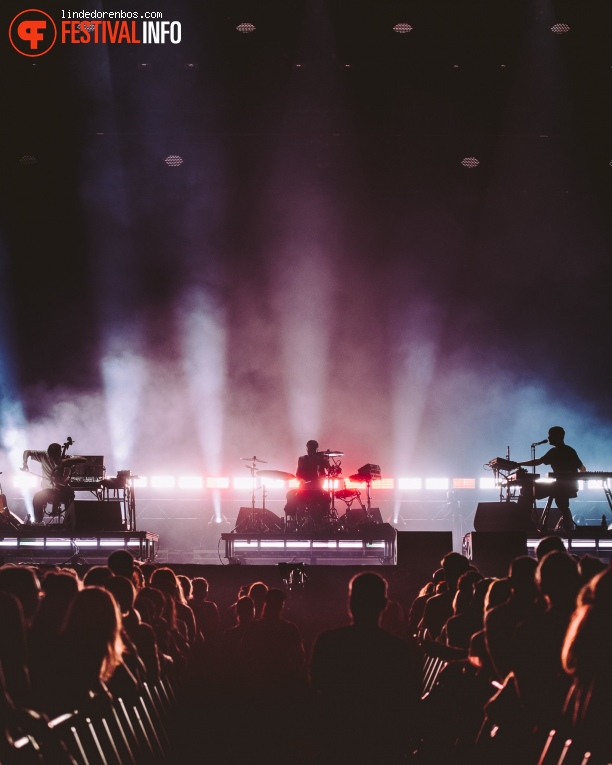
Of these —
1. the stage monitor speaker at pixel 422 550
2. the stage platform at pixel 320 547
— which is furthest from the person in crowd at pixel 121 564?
the stage platform at pixel 320 547

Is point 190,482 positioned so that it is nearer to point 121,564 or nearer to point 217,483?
point 217,483

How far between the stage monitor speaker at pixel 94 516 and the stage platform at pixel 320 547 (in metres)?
1.54

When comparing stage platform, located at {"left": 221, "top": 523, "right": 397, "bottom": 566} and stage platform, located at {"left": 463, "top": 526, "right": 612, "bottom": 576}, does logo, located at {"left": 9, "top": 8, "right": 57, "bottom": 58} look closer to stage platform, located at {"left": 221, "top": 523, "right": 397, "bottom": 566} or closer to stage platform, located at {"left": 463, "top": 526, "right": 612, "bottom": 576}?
stage platform, located at {"left": 221, "top": 523, "right": 397, "bottom": 566}

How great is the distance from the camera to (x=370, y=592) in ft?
11.2

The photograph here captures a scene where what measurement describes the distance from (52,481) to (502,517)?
645 cm

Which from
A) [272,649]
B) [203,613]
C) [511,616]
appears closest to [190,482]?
[203,613]

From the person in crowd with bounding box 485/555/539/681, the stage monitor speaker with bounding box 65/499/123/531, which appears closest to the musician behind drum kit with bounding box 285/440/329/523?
the stage monitor speaker with bounding box 65/499/123/531

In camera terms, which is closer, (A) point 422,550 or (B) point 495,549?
(B) point 495,549

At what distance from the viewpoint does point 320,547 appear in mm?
11297

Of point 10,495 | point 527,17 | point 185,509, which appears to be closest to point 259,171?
point 527,17

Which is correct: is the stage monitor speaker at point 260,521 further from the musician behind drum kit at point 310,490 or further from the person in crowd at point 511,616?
the person in crowd at point 511,616

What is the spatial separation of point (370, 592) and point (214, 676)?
3.82 m

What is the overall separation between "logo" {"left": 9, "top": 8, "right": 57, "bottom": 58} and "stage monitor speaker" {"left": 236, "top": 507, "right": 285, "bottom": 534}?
7966 mm

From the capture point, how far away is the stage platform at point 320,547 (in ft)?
36.4
